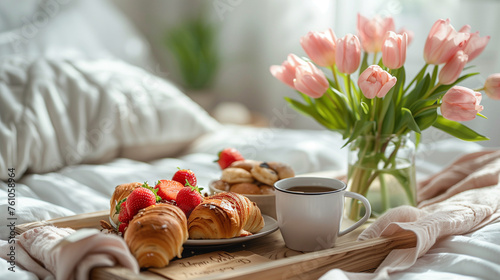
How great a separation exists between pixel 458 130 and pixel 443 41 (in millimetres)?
175

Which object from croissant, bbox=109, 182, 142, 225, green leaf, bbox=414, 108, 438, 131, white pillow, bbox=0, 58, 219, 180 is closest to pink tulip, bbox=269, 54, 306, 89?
green leaf, bbox=414, 108, 438, 131

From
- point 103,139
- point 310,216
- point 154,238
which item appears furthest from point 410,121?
point 103,139

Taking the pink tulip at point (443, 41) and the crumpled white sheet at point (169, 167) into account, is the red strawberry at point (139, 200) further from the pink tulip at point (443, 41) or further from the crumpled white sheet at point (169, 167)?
the pink tulip at point (443, 41)

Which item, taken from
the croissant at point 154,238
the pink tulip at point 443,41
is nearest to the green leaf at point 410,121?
the pink tulip at point 443,41

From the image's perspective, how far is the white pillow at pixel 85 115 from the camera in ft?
4.16

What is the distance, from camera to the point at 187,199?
31.1 inches

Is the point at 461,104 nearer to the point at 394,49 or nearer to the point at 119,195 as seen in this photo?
the point at 394,49

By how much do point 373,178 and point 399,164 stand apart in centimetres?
6

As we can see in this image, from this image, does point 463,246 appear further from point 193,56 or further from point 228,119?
point 193,56

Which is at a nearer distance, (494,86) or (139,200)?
(139,200)

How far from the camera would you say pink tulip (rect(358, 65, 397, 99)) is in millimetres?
839

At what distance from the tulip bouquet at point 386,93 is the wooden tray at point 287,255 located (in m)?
0.16

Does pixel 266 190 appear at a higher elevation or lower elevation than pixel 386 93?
lower

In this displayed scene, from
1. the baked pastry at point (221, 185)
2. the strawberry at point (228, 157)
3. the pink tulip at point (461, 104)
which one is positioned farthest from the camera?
the strawberry at point (228, 157)
